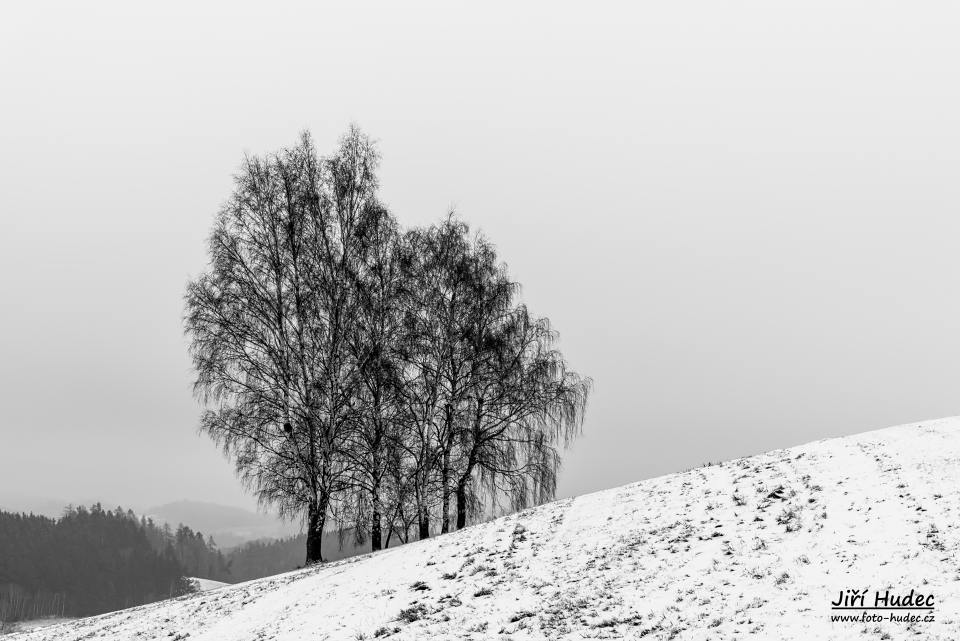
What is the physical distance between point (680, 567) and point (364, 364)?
1409 cm

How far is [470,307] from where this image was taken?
84.9ft

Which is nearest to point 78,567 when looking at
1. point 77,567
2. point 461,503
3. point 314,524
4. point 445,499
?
point 77,567

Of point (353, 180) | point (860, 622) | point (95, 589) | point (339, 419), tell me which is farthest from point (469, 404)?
point (95, 589)

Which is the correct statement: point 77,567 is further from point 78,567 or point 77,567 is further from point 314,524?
point 314,524

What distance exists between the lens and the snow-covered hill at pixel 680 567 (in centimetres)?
982

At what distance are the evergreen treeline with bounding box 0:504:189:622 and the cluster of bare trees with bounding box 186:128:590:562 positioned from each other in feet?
489

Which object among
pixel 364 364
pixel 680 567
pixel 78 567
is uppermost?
pixel 364 364

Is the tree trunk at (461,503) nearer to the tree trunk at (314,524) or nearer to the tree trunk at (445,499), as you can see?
the tree trunk at (445,499)

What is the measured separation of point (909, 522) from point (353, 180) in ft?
67.0

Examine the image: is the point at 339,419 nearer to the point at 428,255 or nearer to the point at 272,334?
the point at 272,334

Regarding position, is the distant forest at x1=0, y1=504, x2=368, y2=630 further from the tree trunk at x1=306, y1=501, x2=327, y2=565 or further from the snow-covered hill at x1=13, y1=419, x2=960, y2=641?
the snow-covered hill at x1=13, y1=419, x2=960, y2=641

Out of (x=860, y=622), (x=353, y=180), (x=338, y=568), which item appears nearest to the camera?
(x=860, y=622)

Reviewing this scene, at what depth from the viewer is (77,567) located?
15575cm

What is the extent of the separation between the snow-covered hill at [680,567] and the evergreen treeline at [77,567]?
507 ft
